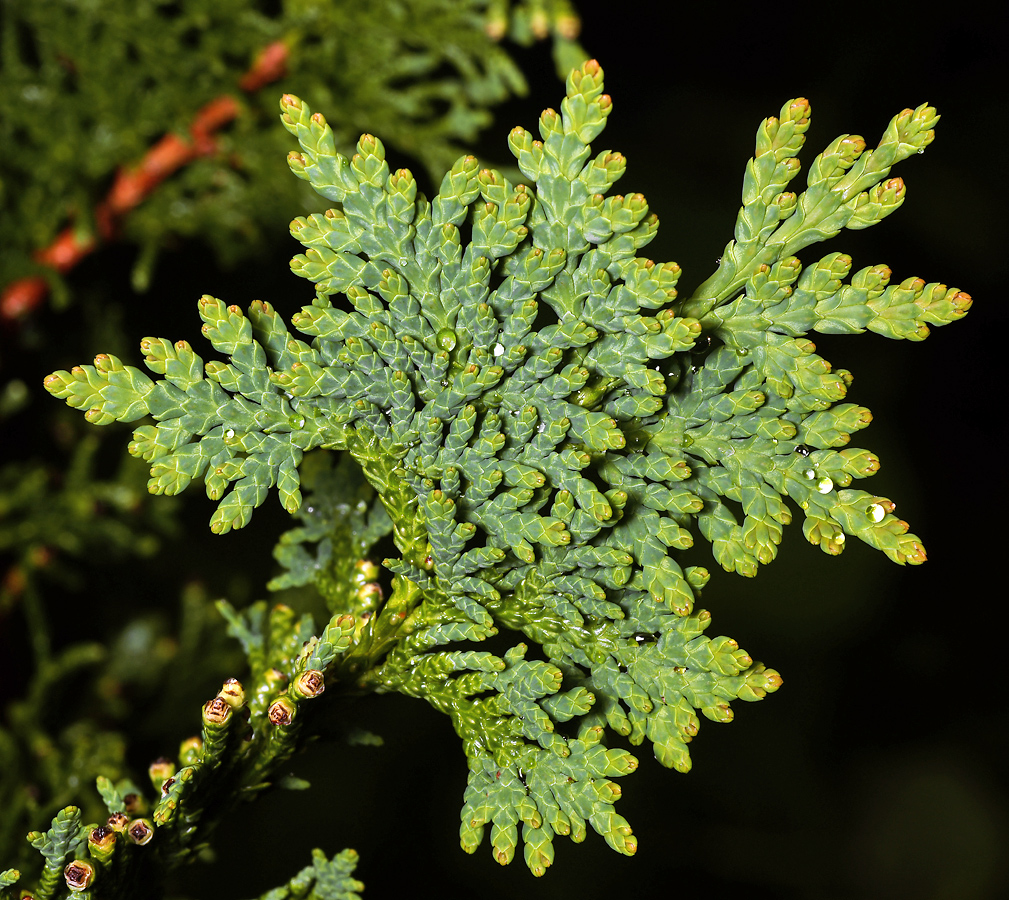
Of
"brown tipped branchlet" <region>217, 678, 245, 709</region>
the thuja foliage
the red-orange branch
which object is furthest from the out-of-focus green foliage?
"brown tipped branchlet" <region>217, 678, 245, 709</region>

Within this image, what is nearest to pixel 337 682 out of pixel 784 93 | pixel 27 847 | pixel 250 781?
pixel 250 781

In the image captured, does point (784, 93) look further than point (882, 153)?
Yes

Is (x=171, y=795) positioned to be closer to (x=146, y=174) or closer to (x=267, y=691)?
(x=267, y=691)

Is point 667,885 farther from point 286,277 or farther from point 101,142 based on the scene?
point 101,142

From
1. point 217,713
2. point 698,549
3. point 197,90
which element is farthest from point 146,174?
point 698,549

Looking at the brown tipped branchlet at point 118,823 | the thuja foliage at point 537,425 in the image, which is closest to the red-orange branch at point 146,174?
the thuja foliage at point 537,425

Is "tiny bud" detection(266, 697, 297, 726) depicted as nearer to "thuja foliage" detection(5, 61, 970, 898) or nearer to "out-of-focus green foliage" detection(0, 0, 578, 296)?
"thuja foliage" detection(5, 61, 970, 898)
